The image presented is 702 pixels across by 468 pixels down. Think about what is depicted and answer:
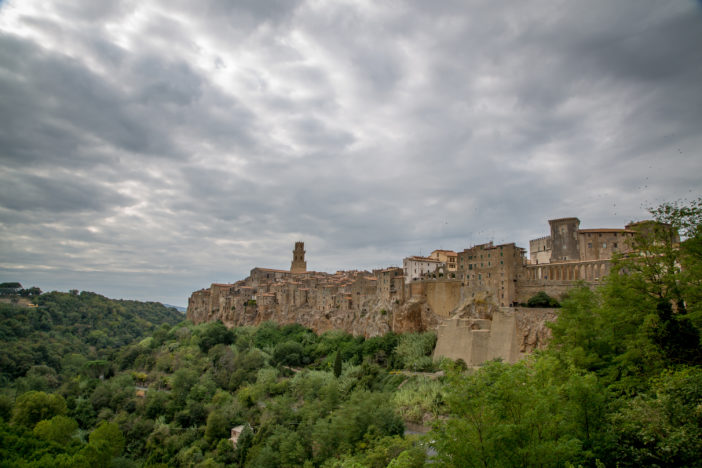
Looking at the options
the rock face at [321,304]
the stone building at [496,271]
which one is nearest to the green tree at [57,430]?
the rock face at [321,304]

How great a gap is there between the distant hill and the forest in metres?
0.78

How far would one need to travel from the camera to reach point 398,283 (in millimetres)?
44625

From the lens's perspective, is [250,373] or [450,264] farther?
[450,264]

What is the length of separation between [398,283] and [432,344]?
28.8 ft

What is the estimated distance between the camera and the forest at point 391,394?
11203 millimetres

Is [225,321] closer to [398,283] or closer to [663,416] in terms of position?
[398,283]

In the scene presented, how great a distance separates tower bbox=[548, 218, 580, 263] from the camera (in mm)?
39944

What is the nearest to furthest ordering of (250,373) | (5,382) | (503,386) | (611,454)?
(611,454) → (503,386) → (250,373) → (5,382)

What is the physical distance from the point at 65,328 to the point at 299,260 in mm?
55727

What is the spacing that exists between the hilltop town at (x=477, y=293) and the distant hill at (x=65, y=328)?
153ft

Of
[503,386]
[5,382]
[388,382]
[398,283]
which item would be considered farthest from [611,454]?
[5,382]

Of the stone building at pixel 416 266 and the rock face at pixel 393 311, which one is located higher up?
the stone building at pixel 416 266

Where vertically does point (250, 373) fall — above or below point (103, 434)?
above

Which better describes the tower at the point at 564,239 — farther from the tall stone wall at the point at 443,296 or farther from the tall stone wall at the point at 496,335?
the tall stone wall at the point at 496,335
